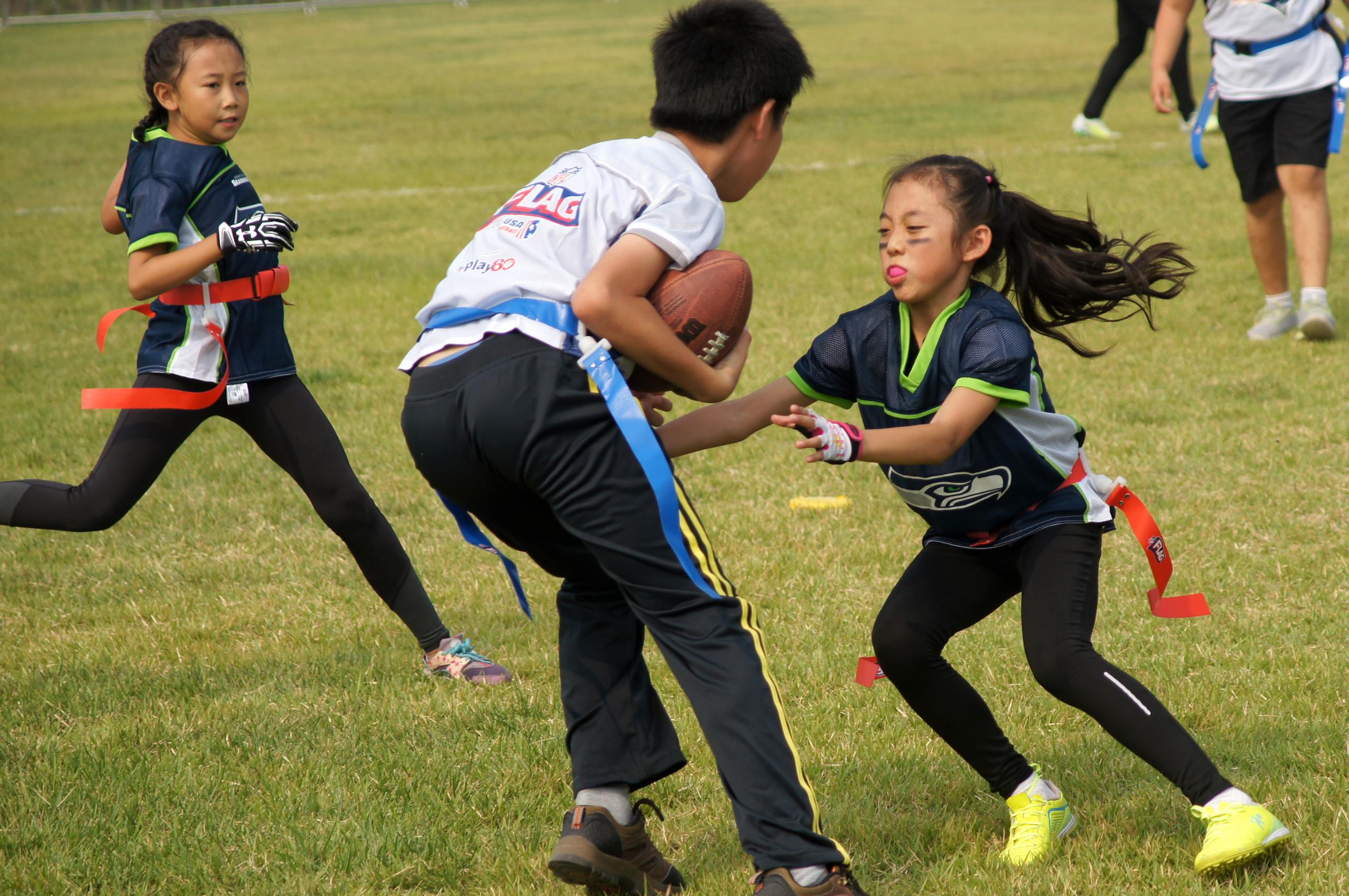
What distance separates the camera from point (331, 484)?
169 inches

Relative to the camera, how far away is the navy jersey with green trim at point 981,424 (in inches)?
122

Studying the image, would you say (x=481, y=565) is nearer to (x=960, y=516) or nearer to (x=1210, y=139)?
(x=960, y=516)

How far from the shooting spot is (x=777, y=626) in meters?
4.58

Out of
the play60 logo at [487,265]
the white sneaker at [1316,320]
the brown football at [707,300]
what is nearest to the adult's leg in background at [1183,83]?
the white sneaker at [1316,320]

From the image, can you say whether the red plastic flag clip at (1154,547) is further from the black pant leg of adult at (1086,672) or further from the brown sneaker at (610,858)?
the brown sneaker at (610,858)

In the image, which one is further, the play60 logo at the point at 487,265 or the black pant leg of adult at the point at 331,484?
the black pant leg of adult at the point at 331,484

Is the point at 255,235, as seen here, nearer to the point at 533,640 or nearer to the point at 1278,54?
the point at 533,640

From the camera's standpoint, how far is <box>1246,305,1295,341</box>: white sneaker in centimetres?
782

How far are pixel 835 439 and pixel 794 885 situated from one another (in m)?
0.87

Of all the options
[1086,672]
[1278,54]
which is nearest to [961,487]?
[1086,672]

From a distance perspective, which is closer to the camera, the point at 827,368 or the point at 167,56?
the point at 827,368

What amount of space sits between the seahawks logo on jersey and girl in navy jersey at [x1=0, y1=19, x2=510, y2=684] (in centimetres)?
167

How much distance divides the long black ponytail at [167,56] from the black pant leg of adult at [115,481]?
80 centimetres

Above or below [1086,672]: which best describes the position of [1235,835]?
below
